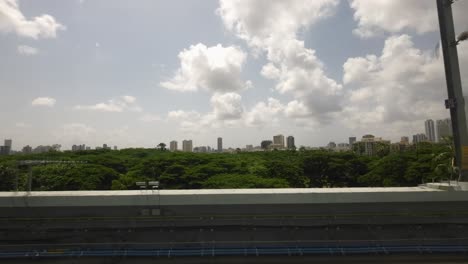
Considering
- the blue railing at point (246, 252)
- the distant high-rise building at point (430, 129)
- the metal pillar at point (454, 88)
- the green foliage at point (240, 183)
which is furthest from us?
the distant high-rise building at point (430, 129)

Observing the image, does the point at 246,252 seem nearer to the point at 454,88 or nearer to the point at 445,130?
the point at 454,88

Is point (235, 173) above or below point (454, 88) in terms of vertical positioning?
below

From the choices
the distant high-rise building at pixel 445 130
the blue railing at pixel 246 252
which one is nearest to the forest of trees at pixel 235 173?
the distant high-rise building at pixel 445 130

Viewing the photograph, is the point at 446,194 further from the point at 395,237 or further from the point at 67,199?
the point at 67,199

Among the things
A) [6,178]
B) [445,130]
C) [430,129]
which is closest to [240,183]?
[445,130]

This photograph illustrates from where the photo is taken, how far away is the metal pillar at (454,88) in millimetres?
10969

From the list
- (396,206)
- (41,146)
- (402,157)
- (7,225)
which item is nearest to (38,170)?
(7,225)

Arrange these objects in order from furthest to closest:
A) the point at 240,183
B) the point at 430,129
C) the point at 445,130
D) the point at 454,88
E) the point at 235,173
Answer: the point at 430,129
the point at 235,173
the point at 240,183
the point at 445,130
the point at 454,88

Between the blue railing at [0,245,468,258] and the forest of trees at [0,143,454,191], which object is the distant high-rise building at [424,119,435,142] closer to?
the forest of trees at [0,143,454,191]

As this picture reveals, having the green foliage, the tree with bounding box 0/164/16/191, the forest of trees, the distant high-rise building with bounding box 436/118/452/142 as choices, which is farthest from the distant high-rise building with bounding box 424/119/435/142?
the tree with bounding box 0/164/16/191

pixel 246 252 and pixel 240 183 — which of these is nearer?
pixel 246 252

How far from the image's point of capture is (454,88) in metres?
11.2

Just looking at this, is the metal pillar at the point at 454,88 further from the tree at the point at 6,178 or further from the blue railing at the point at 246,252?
the tree at the point at 6,178

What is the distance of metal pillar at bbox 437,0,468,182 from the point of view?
11.0m
